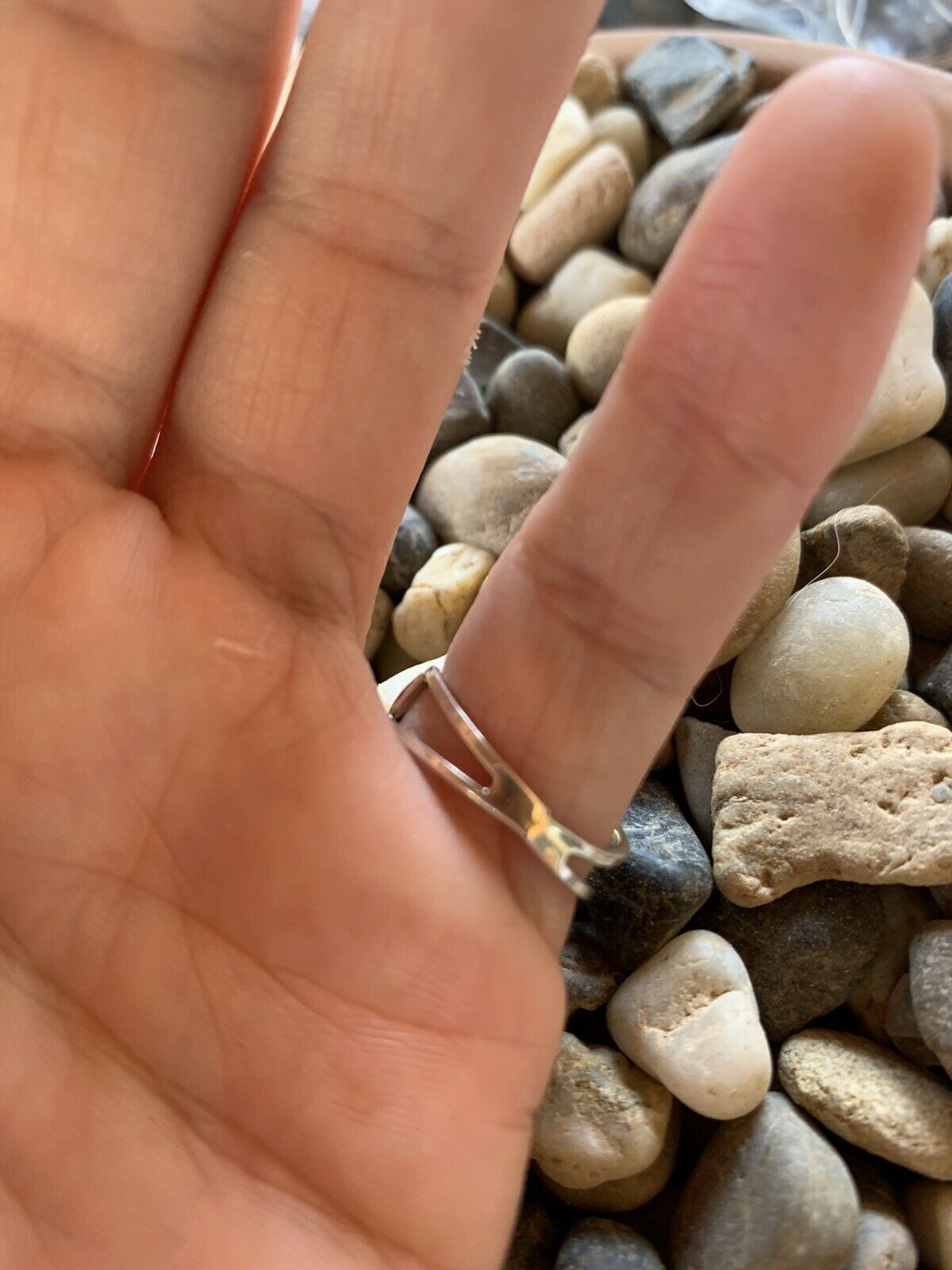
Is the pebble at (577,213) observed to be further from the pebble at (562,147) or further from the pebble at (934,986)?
the pebble at (934,986)

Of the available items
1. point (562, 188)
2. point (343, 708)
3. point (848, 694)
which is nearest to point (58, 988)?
point (343, 708)

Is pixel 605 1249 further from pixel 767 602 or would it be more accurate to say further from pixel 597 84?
pixel 597 84

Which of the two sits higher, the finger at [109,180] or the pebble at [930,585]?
the finger at [109,180]

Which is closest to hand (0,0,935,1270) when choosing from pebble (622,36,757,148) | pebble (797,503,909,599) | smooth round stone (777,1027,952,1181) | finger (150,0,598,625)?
finger (150,0,598,625)

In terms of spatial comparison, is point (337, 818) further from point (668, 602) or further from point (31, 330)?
point (31, 330)

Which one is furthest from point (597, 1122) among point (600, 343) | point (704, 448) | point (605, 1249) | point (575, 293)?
point (575, 293)

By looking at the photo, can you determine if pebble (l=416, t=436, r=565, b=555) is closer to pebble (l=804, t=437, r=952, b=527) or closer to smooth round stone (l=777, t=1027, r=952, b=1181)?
pebble (l=804, t=437, r=952, b=527)

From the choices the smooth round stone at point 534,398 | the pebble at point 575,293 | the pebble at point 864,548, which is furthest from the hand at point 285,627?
the pebble at point 575,293
